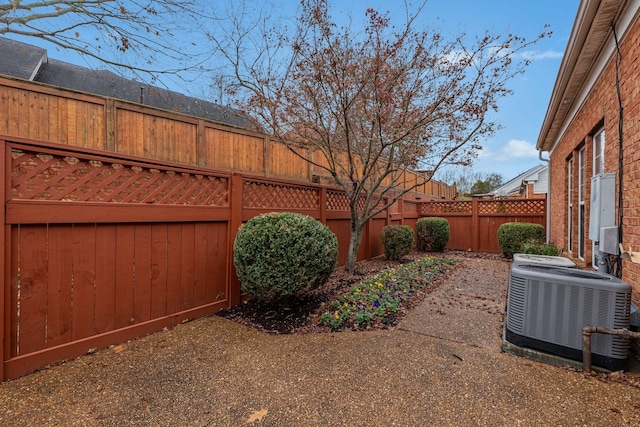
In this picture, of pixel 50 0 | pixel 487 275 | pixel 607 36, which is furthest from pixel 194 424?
pixel 50 0

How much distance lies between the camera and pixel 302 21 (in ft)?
16.3

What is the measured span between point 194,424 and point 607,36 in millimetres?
4967

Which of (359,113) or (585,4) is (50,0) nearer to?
(359,113)

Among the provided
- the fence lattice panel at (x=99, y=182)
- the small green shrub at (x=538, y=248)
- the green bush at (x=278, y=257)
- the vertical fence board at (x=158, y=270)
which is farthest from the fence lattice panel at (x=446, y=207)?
the vertical fence board at (x=158, y=270)

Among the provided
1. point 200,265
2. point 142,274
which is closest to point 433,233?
point 200,265

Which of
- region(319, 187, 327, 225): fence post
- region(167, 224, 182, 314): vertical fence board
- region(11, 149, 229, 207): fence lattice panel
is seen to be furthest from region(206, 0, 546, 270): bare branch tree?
region(167, 224, 182, 314): vertical fence board

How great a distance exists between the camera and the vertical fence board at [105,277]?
2822 millimetres

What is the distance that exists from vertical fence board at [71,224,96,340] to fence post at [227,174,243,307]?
5.02ft

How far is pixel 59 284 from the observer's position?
2578 mm

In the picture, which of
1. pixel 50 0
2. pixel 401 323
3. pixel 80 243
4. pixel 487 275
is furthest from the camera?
pixel 487 275

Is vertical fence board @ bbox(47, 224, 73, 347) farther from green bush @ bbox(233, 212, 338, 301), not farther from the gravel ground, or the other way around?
green bush @ bbox(233, 212, 338, 301)

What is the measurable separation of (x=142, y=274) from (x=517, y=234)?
27.2 feet

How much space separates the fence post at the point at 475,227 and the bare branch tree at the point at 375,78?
4904 millimetres

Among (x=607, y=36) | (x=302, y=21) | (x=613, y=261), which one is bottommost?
(x=613, y=261)
